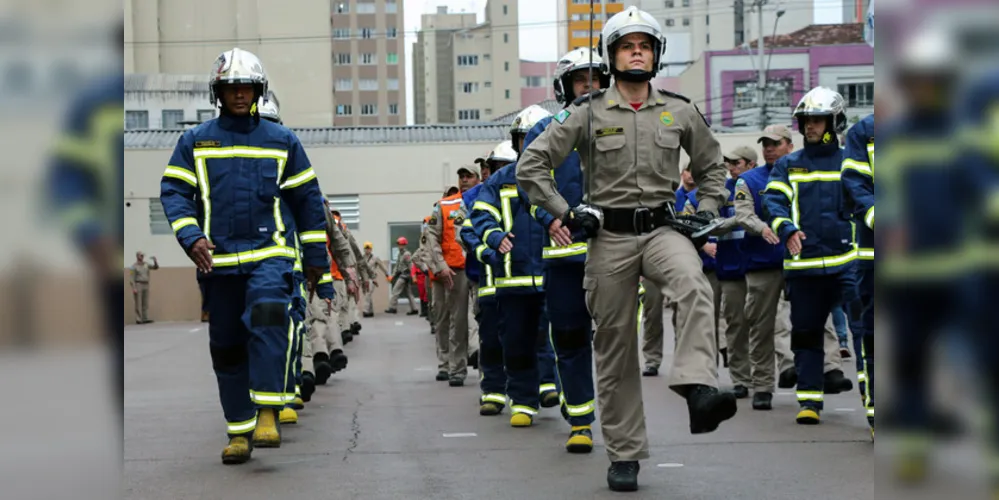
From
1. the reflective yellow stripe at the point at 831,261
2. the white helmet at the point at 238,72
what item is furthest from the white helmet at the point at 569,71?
the reflective yellow stripe at the point at 831,261

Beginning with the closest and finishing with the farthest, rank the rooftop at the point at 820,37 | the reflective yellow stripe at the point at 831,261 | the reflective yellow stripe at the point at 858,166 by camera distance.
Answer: the reflective yellow stripe at the point at 858,166 → the reflective yellow stripe at the point at 831,261 → the rooftop at the point at 820,37

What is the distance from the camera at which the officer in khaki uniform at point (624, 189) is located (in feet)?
22.1

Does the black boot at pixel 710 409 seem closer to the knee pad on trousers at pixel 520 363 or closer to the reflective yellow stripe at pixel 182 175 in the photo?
the reflective yellow stripe at pixel 182 175

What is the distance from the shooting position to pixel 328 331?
47.5ft

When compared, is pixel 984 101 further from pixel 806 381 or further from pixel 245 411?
pixel 806 381

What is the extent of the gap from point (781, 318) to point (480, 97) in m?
134

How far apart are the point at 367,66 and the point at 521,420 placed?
14297cm

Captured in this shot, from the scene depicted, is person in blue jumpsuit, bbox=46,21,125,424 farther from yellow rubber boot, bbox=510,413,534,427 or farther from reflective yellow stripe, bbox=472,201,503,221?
reflective yellow stripe, bbox=472,201,503,221

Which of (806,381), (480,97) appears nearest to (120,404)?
(806,381)

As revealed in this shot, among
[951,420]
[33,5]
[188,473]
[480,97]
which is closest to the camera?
[33,5]

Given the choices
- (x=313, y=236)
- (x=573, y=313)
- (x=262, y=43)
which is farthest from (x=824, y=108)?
(x=262, y=43)

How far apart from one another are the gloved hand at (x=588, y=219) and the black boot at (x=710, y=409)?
1.13m

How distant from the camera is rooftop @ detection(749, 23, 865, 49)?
88000mm

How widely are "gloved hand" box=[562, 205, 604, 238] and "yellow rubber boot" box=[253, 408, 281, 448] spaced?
7.23 feet
